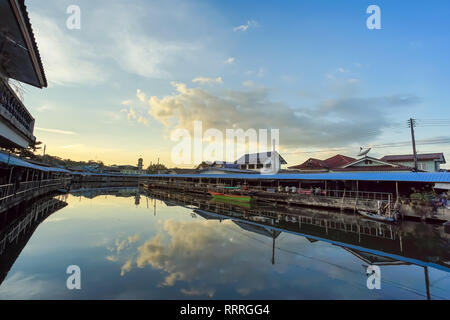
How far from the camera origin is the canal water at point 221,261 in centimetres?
609

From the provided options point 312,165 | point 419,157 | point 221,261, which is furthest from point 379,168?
point 221,261

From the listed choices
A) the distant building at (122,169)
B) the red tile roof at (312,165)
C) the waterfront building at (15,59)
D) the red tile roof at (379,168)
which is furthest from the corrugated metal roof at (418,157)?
the distant building at (122,169)

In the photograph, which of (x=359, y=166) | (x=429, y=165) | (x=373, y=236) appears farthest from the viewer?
(x=429, y=165)

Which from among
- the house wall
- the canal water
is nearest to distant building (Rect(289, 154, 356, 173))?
the house wall

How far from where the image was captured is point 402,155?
103ft

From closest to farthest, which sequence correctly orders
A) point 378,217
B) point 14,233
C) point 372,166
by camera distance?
point 14,233, point 378,217, point 372,166

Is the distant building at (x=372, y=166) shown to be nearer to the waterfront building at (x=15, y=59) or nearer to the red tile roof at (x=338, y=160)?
the red tile roof at (x=338, y=160)

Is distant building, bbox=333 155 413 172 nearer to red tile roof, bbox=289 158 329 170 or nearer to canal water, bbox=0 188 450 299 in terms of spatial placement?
red tile roof, bbox=289 158 329 170

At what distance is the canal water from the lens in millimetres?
6090

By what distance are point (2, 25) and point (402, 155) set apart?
140ft

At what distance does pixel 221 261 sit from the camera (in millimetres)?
8359

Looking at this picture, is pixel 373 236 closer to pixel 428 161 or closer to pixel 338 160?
pixel 428 161

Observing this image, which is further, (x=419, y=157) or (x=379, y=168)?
(x=419, y=157)

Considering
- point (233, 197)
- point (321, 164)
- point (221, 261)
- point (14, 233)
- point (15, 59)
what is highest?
point (15, 59)
